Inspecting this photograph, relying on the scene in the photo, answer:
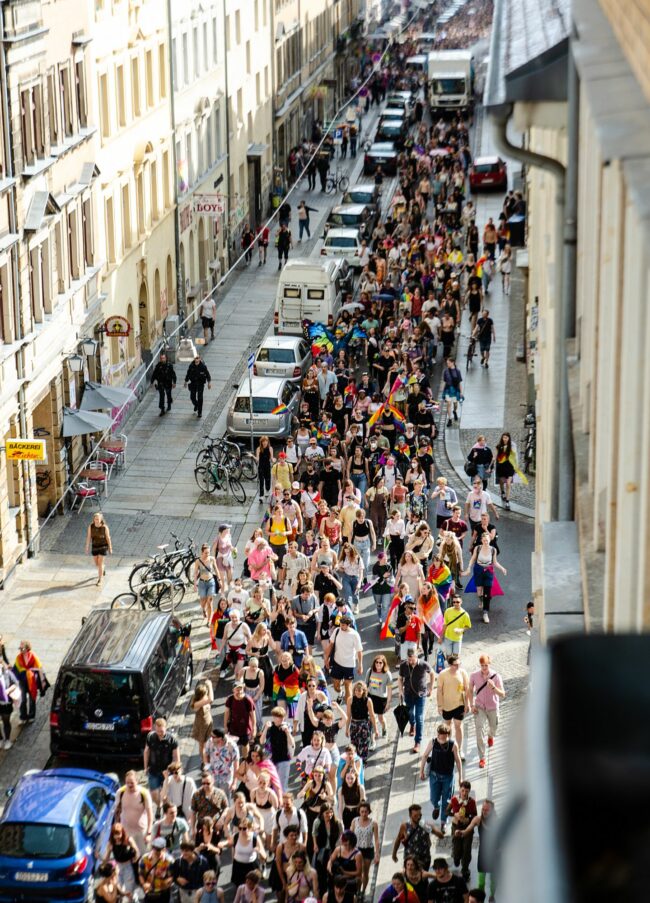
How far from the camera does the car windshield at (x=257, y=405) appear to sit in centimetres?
3419

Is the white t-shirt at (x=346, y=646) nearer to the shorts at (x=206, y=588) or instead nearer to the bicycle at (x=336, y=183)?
the shorts at (x=206, y=588)

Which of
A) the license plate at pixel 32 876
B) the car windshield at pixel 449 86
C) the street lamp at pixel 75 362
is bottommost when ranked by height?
the license plate at pixel 32 876

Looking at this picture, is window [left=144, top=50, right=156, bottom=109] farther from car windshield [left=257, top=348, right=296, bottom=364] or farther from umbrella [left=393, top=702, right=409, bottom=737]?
umbrella [left=393, top=702, right=409, bottom=737]

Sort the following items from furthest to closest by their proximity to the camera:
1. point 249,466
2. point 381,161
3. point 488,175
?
point 381,161 < point 488,175 < point 249,466

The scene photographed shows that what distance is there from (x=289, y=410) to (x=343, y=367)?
181 centimetres

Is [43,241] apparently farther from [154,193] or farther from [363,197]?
[363,197]

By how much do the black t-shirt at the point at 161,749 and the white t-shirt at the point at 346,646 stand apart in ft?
10.4

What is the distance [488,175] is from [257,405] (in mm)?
32235

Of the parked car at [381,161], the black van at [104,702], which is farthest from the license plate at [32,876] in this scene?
the parked car at [381,161]

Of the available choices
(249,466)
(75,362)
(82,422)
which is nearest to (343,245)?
(249,466)

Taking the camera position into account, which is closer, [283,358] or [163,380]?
[163,380]

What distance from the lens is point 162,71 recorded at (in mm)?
43500

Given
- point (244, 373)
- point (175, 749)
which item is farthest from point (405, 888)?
point (244, 373)

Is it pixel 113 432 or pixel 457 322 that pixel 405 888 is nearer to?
pixel 113 432
